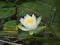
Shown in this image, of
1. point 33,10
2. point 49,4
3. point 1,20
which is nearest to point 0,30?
point 1,20

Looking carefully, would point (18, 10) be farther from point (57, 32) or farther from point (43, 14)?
point (57, 32)

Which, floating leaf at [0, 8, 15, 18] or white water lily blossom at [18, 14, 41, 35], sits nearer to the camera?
white water lily blossom at [18, 14, 41, 35]

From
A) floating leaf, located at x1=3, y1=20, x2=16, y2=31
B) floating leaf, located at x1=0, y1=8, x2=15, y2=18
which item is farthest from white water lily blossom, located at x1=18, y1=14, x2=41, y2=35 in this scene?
floating leaf, located at x1=0, y1=8, x2=15, y2=18

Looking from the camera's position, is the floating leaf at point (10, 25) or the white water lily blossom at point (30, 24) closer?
the white water lily blossom at point (30, 24)

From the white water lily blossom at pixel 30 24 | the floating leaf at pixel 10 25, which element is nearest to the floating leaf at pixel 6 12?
the floating leaf at pixel 10 25

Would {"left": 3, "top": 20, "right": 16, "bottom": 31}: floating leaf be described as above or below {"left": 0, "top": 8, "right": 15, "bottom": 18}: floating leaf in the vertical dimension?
below

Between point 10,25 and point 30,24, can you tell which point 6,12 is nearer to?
point 10,25

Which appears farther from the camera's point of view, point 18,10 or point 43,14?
point 18,10

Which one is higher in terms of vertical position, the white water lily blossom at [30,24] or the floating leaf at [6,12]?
the floating leaf at [6,12]

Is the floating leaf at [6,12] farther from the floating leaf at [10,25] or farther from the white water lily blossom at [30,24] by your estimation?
the white water lily blossom at [30,24]

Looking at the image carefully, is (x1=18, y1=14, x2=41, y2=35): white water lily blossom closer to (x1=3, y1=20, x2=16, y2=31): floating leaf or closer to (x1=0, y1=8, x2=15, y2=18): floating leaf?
(x1=3, y1=20, x2=16, y2=31): floating leaf

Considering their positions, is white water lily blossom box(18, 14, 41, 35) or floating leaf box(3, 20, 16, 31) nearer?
white water lily blossom box(18, 14, 41, 35)
